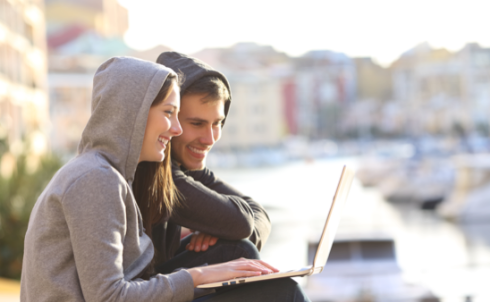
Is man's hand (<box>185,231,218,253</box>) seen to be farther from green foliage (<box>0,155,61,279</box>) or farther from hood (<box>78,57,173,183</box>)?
green foliage (<box>0,155,61,279</box>)

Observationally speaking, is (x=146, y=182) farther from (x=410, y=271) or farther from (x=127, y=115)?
(x=410, y=271)

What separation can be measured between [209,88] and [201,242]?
0.39 m

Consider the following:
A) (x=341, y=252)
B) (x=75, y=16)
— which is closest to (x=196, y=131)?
(x=341, y=252)

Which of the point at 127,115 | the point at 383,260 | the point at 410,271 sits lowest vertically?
the point at 410,271

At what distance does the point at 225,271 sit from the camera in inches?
51.8

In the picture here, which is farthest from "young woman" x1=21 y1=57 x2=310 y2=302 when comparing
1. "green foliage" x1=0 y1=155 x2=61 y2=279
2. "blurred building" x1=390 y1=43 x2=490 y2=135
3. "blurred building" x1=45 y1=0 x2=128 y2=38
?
"blurred building" x1=45 y1=0 x2=128 y2=38

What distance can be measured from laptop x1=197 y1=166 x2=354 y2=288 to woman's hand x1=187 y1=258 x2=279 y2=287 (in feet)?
0.05

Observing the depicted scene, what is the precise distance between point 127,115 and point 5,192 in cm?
601

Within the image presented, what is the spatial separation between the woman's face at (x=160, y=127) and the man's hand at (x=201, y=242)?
332 mm

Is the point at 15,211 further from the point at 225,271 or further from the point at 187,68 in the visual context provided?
the point at 225,271

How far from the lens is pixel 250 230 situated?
1615 millimetres

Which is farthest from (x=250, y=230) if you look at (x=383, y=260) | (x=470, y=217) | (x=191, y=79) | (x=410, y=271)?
(x=470, y=217)

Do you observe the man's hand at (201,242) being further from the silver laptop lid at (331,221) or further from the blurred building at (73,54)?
the blurred building at (73,54)

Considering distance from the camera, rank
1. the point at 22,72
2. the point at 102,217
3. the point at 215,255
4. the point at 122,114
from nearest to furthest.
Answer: the point at 102,217, the point at 122,114, the point at 215,255, the point at 22,72
